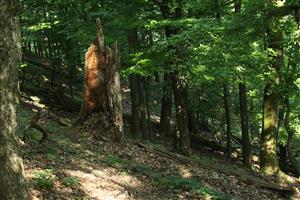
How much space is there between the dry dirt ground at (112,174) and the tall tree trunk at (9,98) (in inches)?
106

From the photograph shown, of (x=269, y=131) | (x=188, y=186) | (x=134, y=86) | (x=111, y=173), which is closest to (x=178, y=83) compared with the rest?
(x=134, y=86)

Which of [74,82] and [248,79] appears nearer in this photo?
[248,79]

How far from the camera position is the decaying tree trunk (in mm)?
16312

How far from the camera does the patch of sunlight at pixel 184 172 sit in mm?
14562

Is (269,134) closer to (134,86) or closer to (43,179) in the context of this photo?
(134,86)

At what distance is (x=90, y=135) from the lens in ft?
52.7

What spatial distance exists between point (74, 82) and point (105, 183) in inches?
780

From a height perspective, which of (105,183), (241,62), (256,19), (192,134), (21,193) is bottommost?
(192,134)

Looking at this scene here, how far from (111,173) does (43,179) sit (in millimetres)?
3122

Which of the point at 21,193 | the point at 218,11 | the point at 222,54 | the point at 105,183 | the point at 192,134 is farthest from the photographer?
the point at 192,134

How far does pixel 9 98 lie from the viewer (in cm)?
600

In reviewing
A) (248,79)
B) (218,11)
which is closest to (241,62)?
(248,79)

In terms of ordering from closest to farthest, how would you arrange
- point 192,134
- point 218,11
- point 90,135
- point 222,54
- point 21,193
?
point 21,193, point 222,54, point 90,135, point 218,11, point 192,134

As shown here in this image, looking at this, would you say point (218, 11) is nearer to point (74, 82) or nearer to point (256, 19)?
point (256, 19)
